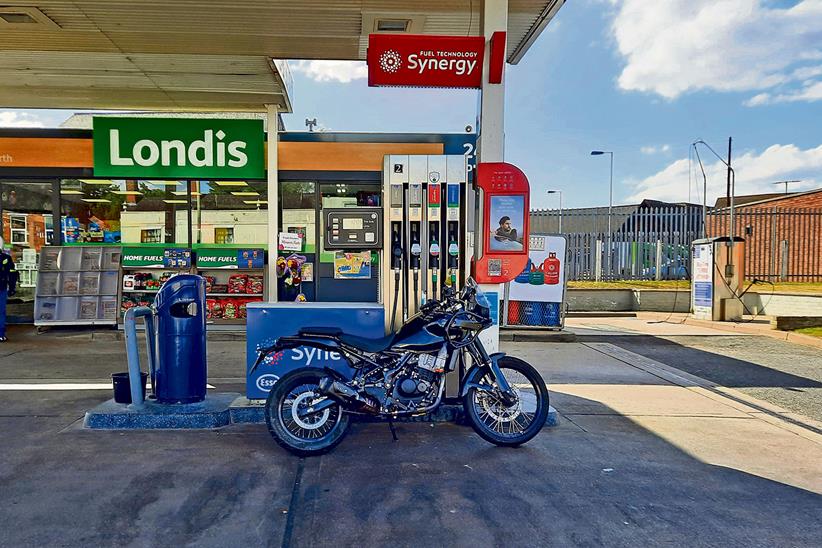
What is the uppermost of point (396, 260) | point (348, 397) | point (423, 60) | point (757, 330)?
point (423, 60)

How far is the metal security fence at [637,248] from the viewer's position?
1573 cm

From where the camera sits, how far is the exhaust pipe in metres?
4.33

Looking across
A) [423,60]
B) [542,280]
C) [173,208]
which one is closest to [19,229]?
[173,208]

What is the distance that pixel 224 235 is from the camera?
34.2ft

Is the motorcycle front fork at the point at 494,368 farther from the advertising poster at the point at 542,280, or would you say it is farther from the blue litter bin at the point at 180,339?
the advertising poster at the point at 542,280

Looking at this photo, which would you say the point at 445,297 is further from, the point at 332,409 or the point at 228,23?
the point at 228,23

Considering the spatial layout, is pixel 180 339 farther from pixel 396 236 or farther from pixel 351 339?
pixel 396 236

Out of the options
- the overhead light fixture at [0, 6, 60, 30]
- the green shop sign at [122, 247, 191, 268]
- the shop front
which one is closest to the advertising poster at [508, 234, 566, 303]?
the shop front

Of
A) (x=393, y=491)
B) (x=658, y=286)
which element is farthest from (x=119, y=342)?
(x=658, y=286)

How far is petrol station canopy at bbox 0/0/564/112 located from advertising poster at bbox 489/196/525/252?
81.2 inches

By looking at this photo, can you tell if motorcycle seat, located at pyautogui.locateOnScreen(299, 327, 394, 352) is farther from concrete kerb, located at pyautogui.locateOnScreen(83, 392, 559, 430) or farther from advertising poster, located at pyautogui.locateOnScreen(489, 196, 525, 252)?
advertising poster, located at pyautogui.locateOnScreen(489, 196, 525, 252)

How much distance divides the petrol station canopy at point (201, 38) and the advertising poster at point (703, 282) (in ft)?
24.2

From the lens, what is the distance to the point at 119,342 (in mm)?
9422

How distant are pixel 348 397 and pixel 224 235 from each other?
274 inches
